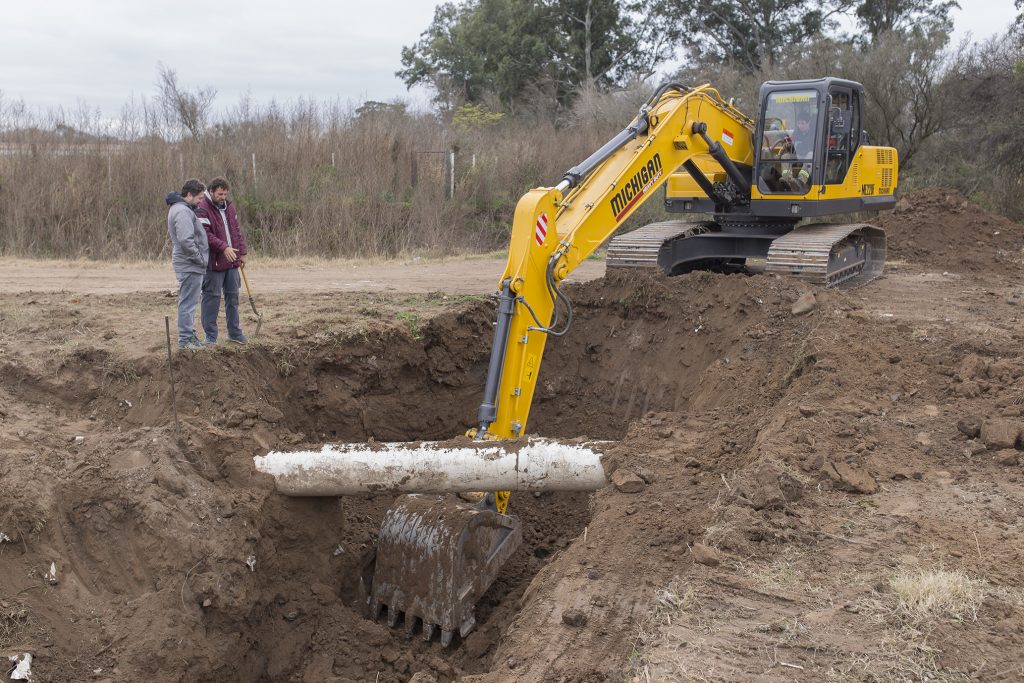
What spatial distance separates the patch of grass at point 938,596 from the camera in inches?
140

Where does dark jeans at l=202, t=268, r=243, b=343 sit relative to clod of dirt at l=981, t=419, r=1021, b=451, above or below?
above

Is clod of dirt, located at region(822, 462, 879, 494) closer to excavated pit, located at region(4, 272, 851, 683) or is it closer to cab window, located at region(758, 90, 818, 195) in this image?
excavated pit, located at region(4, 272, 851, 683)

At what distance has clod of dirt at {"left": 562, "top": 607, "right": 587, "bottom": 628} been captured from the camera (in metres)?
4.09

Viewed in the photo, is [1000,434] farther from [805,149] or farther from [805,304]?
[805,149]

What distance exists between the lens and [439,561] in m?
5.97

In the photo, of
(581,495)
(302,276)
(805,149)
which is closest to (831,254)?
(805,149)

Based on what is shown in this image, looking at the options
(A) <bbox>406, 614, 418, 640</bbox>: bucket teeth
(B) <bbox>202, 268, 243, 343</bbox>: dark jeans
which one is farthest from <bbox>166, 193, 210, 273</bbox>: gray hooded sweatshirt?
(A) <bbox>406, 614, 418, 640</bbox>: bucket teeth

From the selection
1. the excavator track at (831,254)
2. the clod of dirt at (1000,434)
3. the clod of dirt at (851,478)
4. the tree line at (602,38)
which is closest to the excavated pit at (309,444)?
the excavator track at (831,254)

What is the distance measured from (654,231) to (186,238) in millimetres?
5512

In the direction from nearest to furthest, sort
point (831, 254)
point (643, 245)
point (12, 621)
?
point (12, 621) → point (831, 254) → point (643, 245)

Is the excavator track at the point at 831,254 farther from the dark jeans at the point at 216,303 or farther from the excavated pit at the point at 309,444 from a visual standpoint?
the dark jeans at the point at 216,303

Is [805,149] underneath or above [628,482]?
above

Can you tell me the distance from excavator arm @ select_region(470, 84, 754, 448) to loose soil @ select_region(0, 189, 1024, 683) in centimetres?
87

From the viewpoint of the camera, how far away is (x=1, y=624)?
487 centimetres
